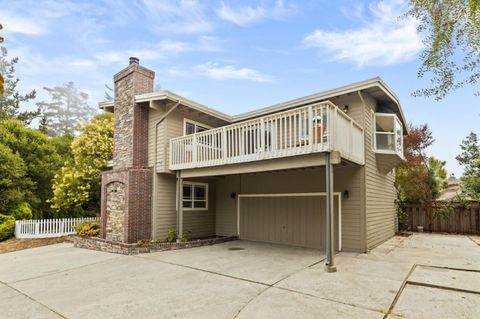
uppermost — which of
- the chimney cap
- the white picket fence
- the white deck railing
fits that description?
the chimney cap

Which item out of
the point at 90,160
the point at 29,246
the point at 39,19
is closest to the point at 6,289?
the point at 39,19

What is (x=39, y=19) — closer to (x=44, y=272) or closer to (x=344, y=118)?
(x=44, y=272)

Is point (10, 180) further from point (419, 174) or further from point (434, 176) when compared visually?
point (434, 176)

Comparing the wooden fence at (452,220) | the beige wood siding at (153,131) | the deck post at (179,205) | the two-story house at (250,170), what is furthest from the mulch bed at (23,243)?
the wooden fence at (452,220)

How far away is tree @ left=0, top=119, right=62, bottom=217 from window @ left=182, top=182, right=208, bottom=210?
973cm

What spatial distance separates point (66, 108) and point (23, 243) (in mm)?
40946

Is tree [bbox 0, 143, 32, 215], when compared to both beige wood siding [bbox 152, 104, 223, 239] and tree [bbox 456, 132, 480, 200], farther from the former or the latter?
tree [bbox 456, 132, 480, 200]

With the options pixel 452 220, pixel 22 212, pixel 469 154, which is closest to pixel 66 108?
pixel 22 212

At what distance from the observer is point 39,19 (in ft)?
21.5

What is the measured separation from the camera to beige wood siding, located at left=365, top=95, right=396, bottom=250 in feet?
29.8

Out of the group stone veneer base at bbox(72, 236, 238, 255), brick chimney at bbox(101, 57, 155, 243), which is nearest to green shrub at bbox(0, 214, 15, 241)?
stone veneer base at bbox(72, 236, 238, 255)

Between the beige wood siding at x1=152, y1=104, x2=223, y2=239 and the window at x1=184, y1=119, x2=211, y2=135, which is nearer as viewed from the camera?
the beige wood siding at x1=152, y1=104, x2=223, y2=239

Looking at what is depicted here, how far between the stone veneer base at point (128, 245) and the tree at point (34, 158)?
22.4 feet

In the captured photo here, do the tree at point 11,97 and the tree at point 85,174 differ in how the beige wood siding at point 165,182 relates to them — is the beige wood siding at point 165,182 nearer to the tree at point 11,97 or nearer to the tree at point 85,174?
the tree at point 85,174
